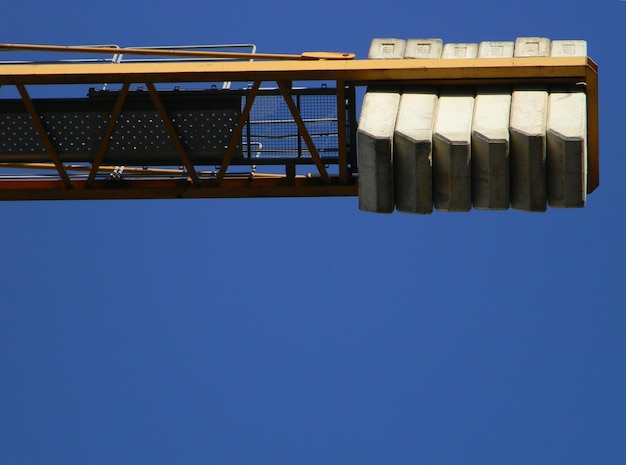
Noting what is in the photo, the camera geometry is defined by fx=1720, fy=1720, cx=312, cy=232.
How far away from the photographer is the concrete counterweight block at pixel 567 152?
2914cm

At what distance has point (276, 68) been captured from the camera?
30766 millimetres

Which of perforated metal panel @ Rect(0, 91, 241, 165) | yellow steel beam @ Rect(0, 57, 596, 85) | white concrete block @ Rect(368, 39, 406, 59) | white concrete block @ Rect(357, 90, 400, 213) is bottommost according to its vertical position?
white concrete block @ Rect(357, 90, 400, 213)

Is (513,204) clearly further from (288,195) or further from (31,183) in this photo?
(31,183)

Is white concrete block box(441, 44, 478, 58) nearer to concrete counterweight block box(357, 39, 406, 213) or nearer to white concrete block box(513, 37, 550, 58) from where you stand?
white concrete block box(513, 37, 550, 58)

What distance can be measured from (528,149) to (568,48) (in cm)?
286

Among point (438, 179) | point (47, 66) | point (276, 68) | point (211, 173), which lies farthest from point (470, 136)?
point (47, 66)

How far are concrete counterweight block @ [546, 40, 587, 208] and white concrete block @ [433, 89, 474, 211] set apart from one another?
1.42 m

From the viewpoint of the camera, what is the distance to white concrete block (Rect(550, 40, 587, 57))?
102 ft

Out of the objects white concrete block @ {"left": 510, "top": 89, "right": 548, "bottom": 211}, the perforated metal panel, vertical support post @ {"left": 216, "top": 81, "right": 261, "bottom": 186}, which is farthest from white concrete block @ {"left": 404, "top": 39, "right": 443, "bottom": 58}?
the perforated metal panel

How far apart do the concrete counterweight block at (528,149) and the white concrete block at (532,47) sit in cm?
69

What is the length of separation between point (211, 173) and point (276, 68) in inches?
126

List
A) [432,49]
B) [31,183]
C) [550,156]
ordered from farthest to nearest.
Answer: [31,183]
[432,49]
[550,156]

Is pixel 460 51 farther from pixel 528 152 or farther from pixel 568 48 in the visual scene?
pixel 528 152

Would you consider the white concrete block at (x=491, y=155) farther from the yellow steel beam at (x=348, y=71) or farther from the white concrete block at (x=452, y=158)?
the yellow steel beam at (x=348, y=71)
